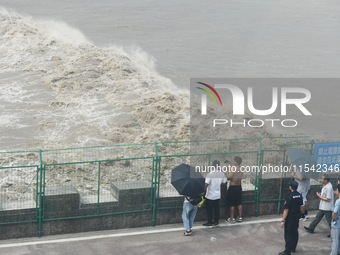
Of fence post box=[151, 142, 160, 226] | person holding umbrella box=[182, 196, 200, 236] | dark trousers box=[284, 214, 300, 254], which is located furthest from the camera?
fence post box=[151, 142, 160, 226]

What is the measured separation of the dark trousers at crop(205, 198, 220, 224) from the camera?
13.7 m

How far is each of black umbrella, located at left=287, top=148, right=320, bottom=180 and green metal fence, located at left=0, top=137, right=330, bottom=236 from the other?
723 millimetres

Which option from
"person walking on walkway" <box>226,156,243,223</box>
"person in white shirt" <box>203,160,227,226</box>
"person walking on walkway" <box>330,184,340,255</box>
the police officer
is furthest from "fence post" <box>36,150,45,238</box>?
"person walking on walkway" <box>330,184,340,255</box>

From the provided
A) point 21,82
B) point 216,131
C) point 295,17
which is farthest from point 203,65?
point 295,17

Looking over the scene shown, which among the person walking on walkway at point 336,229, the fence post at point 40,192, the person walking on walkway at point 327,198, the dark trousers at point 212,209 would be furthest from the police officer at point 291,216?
the fence post at point 40,192

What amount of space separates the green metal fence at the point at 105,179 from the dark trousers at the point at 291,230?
2.21 m

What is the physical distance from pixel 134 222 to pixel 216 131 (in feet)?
30.8

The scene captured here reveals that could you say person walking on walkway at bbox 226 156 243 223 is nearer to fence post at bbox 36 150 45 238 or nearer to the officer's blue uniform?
the officer's blue uniform

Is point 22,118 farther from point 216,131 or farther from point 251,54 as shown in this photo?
point 251,54

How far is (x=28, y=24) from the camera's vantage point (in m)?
41.2

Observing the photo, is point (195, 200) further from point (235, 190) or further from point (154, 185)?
point (235, 190)

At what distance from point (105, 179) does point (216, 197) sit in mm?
2384

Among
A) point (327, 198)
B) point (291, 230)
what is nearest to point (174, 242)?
point (291, 230)

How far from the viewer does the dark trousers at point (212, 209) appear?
13695mm
